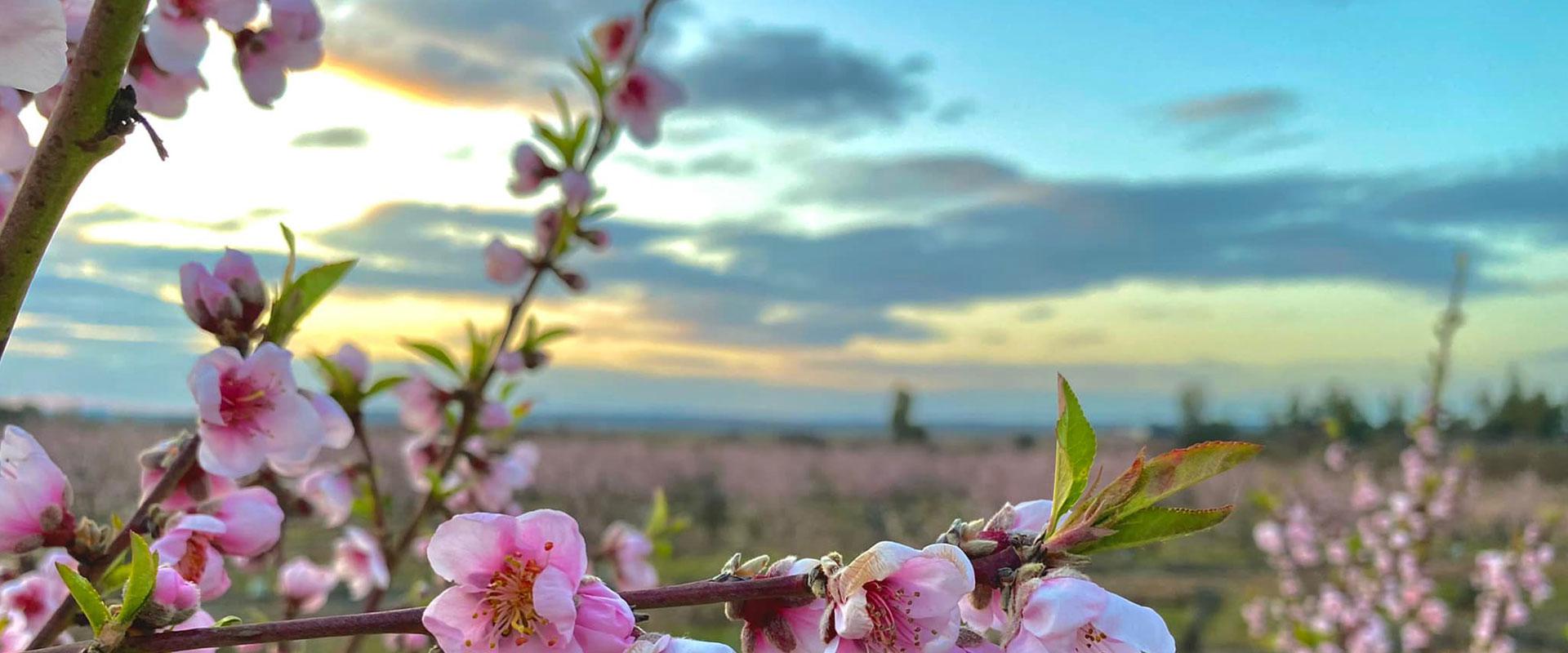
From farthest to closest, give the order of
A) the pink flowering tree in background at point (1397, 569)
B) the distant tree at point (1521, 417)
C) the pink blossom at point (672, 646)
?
the distant tree at point (1521, 417), the pink flowering tree in background at point (1397, 569), the pink blossom at point (672, 646)

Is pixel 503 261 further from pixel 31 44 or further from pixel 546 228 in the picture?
pixel 31 44

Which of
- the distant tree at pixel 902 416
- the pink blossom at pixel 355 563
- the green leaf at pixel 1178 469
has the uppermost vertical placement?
the green leaf at pixel 1178 469

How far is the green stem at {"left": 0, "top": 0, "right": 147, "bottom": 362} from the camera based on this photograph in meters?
0.35

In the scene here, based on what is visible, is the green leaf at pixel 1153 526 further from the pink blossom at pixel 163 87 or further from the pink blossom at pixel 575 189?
the pink blossom at pixel 575 189

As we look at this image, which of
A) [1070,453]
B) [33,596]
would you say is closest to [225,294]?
[33,596]

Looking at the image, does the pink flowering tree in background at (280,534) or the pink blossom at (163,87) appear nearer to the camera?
the pink flowering tree in background at (280,534)

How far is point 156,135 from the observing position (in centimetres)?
39

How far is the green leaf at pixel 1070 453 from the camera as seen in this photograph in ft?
1.18

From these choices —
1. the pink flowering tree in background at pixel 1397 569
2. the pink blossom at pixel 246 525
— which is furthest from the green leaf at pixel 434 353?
the pink flowering tree in background at pixel 1397 569

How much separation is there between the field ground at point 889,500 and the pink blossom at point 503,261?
1835 mm

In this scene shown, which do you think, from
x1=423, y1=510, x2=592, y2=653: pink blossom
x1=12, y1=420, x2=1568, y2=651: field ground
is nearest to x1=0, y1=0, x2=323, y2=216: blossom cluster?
x1=423, y1=510, x2=592, y2=653: pink blossom

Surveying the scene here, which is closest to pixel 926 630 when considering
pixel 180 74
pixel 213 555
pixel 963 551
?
pixel 963 551

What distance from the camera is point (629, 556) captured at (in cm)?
102

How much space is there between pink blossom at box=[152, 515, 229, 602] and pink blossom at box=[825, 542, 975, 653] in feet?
0.92
